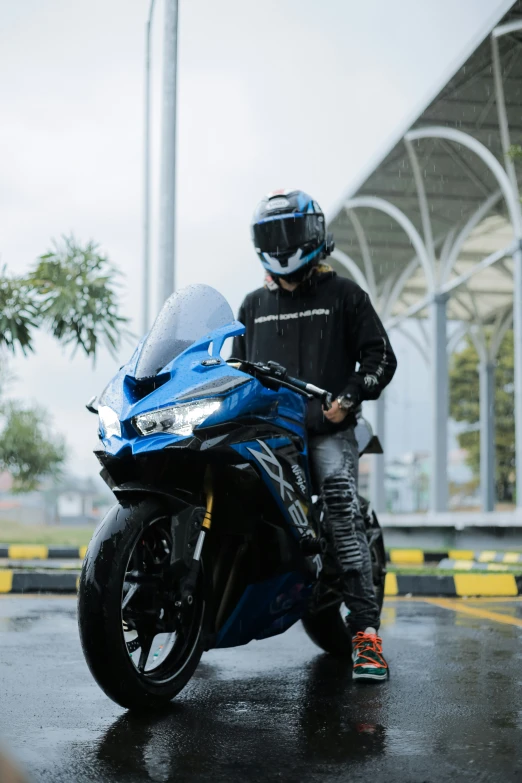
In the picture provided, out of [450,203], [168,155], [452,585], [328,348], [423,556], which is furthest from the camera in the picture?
[450,203]

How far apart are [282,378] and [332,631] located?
61.7 inches

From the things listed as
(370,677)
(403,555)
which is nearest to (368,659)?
(370,677)

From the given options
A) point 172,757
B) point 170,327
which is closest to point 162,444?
point 170,327

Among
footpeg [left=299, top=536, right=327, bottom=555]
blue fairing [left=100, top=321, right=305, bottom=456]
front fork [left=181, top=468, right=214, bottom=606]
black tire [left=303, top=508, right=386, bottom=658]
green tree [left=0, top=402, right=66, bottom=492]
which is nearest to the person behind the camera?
blue fairing [left=100, top=321, right=305, bottom=456]

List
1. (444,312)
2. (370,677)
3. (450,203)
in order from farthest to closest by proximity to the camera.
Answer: (444,312) < (450,203) < (370,677)

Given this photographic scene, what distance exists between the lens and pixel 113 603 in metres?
3.53

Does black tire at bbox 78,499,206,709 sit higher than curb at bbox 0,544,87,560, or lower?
higher

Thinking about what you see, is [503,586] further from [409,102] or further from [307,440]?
[409,102]

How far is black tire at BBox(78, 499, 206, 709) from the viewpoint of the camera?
3.53 m

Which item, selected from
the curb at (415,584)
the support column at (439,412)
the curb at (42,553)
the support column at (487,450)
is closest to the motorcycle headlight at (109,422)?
the curb at (415,584)

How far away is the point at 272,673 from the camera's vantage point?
477cm

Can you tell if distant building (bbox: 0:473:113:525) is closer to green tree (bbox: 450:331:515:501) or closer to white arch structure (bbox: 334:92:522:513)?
green tree (bbox: 450:331:515:501)

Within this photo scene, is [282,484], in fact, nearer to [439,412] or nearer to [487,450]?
[439,412]

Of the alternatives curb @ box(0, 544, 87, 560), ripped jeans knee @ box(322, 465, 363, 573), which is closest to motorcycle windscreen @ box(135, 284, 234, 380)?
ripped jeans knee @ box(322, 465, 363, 573)
